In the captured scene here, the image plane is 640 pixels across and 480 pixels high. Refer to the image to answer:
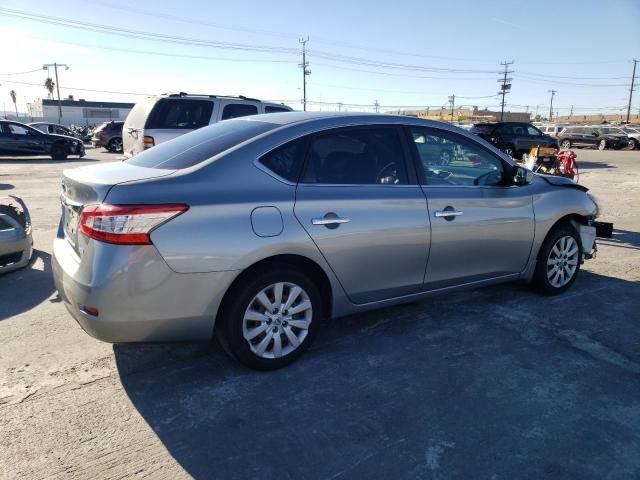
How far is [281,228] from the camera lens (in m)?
3.11

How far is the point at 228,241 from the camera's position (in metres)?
2.94

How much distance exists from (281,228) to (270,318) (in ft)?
1.96

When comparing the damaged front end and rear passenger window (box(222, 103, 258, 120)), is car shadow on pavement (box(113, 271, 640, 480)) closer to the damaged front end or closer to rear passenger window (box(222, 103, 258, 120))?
the damaged front end

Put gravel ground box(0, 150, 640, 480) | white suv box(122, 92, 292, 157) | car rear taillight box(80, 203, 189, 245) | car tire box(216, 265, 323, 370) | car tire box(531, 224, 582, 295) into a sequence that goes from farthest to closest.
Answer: white suv box(122, 92, 292, 157) → car tire box(531, 224, 582, 295) → car tire box(216, 265, 323, 370) → car rear taillight box(80, 203, 189, 245) → gravel ground box(0, 150, 640, 480)

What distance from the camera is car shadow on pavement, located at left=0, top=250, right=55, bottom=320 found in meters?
4.42

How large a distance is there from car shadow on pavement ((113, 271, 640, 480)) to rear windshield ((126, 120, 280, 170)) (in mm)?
1359

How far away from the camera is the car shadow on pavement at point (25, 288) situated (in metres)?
4.42

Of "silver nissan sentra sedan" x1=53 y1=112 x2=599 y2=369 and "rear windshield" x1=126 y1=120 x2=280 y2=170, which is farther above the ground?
"rear windshield" x1=126 y1=120 x2=280 y2=170

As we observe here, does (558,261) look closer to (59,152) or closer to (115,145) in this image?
(59,152)

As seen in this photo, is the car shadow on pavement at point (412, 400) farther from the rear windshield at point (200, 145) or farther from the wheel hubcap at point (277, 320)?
the rear windshield at point (200, 145)

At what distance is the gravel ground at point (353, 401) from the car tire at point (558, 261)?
12.9 inches

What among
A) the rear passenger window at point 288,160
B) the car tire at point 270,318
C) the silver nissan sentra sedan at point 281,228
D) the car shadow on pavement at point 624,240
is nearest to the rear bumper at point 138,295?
the silver nissan sentra sedan at point 281,228

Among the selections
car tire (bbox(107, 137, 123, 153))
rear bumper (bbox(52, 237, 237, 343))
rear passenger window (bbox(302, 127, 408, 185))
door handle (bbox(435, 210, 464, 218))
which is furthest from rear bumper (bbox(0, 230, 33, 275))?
car tire (bbox(107, 137, 123, 153))

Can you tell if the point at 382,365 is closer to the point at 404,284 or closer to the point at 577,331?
the point at 404,284
